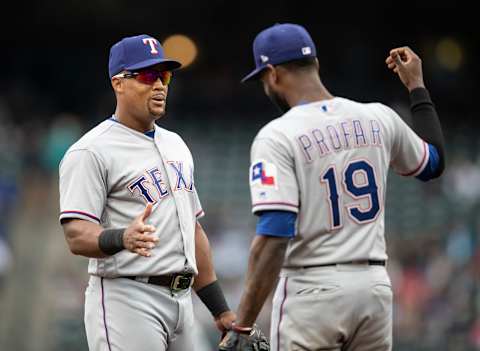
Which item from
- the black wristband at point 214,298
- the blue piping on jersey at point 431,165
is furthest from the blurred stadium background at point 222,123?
the blue piping on jersey at point 431,165

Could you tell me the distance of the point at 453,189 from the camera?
13750mm

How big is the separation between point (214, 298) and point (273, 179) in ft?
3.40

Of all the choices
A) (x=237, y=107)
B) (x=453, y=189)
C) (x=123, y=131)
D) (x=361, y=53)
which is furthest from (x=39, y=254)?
(x=123, y=131)

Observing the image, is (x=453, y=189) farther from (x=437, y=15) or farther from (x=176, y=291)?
(x=176, y=291)

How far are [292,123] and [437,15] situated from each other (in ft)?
46.3

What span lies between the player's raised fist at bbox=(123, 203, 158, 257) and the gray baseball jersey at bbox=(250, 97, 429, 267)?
0.47 meters

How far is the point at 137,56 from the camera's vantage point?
15.7 ft

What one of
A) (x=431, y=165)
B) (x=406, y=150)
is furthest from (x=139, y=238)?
(x=431, y=165)

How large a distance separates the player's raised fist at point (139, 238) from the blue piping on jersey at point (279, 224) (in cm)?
47

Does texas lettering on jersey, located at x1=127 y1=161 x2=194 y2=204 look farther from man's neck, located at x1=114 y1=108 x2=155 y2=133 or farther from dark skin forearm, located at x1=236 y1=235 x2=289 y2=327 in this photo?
dark skin forearm, located at x1=236 y1=235 x2=289 y2=327

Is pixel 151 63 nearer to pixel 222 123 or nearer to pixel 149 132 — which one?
pixel 149 132

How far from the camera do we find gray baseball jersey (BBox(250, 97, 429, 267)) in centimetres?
422

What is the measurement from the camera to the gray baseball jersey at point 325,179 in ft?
13.9

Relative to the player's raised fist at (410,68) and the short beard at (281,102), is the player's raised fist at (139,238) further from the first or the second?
the player's raised fist at (410,68)
